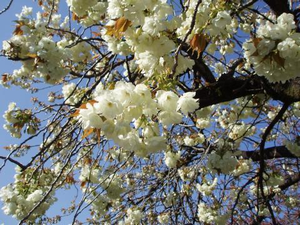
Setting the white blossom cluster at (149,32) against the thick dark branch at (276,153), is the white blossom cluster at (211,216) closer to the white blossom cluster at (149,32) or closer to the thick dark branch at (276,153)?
the thick dark branch at (276,153)

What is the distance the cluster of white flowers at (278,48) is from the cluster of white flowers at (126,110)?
1.28 ft

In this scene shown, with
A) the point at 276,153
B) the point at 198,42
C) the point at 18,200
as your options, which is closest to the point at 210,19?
the point at 198,42

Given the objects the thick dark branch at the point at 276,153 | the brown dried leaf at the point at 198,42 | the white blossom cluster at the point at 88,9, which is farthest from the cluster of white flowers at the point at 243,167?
the brown dried leaf at the point at 198,42

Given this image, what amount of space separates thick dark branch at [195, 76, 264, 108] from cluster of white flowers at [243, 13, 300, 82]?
1228mm

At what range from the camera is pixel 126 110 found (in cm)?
118

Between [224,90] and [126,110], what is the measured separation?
1821mm

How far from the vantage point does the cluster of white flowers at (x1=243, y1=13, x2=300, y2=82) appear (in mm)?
1305

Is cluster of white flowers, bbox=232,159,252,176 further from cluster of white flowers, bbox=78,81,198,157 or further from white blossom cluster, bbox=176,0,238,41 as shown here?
cluster of white flowers, bbox=78,81,198,157

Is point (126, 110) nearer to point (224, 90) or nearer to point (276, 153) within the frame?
point (224, 90)

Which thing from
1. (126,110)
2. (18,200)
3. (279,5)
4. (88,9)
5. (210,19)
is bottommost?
(126,110)

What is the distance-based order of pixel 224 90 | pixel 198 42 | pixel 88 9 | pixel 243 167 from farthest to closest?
pixel 243 167
pixel 224 90
pixel 88 9
pixel 198 42

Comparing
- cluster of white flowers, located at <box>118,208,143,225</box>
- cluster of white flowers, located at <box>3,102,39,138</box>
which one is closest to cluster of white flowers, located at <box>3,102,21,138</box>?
cluster of white flowers, located at <box>3,102,39,138</box>

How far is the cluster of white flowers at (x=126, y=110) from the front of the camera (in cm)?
112

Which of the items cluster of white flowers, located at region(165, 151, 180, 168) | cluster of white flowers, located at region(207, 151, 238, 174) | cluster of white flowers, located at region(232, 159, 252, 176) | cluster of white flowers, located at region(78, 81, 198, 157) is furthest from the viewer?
cluster of white flowers, located at region(232, 159, 252, 176)
